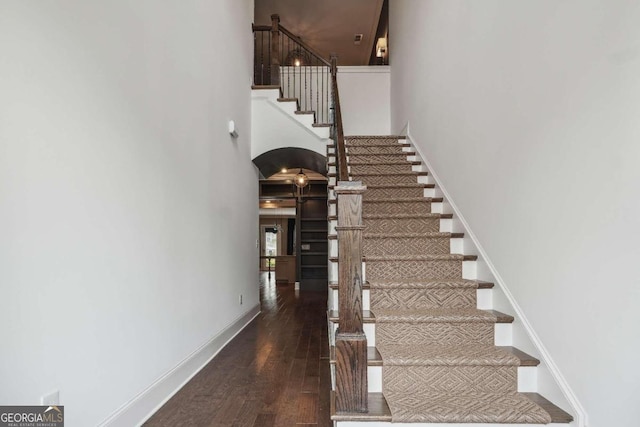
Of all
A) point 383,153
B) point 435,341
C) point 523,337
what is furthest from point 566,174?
point 383,153

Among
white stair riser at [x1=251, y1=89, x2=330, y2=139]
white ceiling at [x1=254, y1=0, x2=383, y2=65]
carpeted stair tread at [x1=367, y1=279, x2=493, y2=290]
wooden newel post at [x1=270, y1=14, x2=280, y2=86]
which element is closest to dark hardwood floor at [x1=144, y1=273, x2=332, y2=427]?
carpeted stair tread at [x1=367, y1=279, x2=493, y2=290]

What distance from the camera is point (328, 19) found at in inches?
317

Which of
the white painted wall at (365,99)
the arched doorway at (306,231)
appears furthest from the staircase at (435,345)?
the arched doorway at (306,231)

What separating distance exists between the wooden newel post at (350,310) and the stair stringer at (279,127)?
3455mm

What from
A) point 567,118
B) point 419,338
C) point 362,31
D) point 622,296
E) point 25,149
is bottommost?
point 419,338

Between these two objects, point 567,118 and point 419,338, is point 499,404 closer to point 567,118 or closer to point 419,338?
point 419,338

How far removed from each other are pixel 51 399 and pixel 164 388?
3.24 ft

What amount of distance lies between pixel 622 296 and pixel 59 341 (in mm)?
2212

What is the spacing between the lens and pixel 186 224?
2754 millimetres

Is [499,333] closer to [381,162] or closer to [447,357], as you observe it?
[447,357]

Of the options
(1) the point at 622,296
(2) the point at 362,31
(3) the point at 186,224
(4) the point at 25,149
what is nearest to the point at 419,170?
(3) the point at 186,224

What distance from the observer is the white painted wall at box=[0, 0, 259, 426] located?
129 cm

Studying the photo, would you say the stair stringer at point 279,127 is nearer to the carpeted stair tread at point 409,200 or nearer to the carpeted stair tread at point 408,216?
the carpeted stair tread at point 409,200

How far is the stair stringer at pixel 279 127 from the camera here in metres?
5.13
